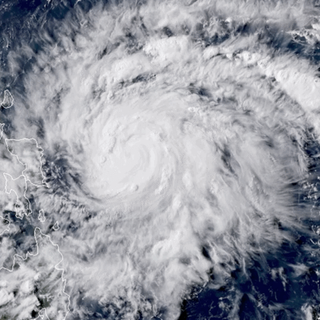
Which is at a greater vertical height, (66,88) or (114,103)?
(66,88)

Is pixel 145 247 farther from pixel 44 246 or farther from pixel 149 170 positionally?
pixel 44 246

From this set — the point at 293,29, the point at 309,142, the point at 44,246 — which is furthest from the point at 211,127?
the point at 44,246

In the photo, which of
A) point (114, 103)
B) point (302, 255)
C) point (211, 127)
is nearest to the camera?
point (302, 255)

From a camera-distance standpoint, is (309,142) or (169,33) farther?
(169,33)

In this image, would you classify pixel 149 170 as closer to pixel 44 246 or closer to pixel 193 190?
pixel 193 190

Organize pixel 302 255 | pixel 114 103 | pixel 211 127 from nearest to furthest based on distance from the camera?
pixel 302 255 < pixel 211 127 < pixel 114 103

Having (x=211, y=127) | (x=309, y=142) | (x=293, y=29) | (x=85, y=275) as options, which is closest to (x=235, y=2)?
(x=293, y=29)

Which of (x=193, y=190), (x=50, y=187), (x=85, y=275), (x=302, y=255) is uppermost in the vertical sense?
(x=50, y=187)
